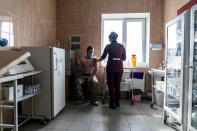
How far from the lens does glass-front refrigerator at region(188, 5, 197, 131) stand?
5.38 ft

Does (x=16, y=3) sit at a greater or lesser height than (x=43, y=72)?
greater

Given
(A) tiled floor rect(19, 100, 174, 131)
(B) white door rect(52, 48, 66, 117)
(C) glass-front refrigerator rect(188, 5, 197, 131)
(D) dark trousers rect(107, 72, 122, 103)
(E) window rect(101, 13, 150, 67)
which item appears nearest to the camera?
(C) glass-front refrigerator rect(188, 5, 197, 131)

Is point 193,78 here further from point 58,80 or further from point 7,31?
point 7,31

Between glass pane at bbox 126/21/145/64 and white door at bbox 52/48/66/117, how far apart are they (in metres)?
2.01

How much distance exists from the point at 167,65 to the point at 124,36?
180 cm

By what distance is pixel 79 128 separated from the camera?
2.04 m

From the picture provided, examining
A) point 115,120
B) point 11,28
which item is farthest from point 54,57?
point 115,120

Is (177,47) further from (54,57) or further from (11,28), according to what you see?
(11,28)

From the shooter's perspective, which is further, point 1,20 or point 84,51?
point 84,51

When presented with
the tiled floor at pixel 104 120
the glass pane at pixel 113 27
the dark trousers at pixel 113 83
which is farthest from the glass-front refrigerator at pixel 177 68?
the glass pane at pixel 113 27

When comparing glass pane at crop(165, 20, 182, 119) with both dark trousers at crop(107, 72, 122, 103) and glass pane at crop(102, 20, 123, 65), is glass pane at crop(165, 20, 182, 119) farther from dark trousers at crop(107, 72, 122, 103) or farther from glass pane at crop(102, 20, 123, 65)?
glass pane at crop(102, 20, 123, 65)

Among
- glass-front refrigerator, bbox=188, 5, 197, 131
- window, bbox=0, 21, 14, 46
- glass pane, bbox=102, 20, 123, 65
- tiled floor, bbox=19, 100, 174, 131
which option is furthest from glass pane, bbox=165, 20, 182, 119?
window, bbox=0, 21, 14, 46

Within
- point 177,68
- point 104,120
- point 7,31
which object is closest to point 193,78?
point 177,68

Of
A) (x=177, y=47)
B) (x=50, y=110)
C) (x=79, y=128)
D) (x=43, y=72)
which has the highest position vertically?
(x=177, y=47)
